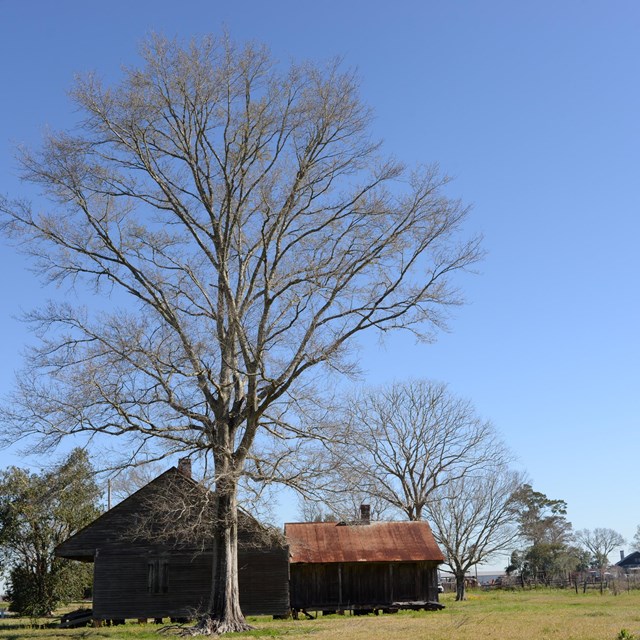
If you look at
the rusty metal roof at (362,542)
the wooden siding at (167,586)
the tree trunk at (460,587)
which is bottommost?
the tree trunk at (460,587)

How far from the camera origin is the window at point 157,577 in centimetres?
3375

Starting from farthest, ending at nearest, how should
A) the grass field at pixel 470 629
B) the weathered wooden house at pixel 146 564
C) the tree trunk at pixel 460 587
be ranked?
1. the tree trunk at pixel 460 587
2. the weathered wooden house at pixel 146 564
3. the grass field at pixel 470 629

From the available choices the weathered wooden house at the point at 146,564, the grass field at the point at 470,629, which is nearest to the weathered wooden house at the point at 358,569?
the weathered wooden house at the point at 146,564

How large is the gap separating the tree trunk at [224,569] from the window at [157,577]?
29.4ft

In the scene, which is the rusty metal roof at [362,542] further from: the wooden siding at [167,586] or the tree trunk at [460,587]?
the tree trunk at [460,587]

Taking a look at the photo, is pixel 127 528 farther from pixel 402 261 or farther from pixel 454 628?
pixel 402 261

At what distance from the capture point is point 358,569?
131ft

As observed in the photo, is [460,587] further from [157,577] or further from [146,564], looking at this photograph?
[146,564]

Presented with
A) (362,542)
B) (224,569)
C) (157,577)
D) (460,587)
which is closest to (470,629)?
(224,569)

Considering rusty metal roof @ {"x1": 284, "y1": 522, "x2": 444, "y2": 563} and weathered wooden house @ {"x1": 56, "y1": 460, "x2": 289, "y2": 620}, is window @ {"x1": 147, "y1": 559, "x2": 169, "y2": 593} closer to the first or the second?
weathered wooden house @ {"x1": 56, "y1": 460, "x2": 289, "y2": 620}

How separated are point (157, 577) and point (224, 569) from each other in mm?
9663

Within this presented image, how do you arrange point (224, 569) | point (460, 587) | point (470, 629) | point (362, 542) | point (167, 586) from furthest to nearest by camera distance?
1. point (460, 587)
2. point (362, 542)
3. point (167, 586)
4. point (224, 569)
5. point (470, 629)

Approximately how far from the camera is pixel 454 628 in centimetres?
2498

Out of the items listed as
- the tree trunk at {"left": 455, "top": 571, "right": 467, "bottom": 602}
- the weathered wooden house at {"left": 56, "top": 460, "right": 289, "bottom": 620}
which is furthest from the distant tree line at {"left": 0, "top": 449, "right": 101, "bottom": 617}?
the tree trunk at {"left": 455, "top": 571, "right": 467, "bottom": 602}
